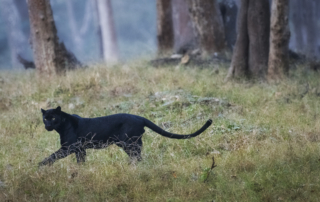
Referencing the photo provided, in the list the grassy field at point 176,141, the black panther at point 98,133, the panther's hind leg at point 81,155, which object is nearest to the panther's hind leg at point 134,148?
the black panther at point 98,133

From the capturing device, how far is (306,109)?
731 centimetres

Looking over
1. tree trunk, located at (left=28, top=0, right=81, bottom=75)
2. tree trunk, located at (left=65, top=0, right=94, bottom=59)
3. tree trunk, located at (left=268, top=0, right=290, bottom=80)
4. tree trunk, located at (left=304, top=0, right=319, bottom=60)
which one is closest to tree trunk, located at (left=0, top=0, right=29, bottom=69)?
tree trunk, located at (left=65, top=0, right=94, bottom=59)

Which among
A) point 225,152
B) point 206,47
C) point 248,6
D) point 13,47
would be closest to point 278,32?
point 248,6

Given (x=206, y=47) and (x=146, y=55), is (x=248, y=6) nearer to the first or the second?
(x=206, y=47)

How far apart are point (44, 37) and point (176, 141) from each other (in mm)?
5703

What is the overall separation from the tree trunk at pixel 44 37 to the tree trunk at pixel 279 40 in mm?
5159

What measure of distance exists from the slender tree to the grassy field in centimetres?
64

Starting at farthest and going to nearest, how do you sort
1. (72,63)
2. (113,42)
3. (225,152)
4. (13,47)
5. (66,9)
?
(66,9) → (13,47) → (113,42) → (72,63) → (225,152)

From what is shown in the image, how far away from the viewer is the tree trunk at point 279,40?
8883mm

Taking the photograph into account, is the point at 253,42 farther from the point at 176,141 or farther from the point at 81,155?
the point at 81,155

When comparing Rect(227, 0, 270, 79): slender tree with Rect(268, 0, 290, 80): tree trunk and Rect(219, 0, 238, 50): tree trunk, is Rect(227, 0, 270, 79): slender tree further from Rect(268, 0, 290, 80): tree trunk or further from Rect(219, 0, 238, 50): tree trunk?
Rect(219, 0, 238, 50): tree trunk

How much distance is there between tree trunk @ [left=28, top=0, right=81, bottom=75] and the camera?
32.2 ft

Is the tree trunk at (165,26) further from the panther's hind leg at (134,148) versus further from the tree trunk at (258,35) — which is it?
the panther's hind leg at (134,148)

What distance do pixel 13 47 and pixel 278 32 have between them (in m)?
21.6
